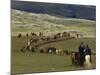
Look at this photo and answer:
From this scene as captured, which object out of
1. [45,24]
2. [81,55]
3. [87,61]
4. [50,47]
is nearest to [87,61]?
[87,61]

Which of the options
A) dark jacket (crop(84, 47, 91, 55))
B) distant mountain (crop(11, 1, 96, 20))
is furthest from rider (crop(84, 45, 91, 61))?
distant mountain (crop(11, 1, 96, 20))

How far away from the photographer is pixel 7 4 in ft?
7.64

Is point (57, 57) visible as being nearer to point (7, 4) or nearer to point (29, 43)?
point (29, 43)

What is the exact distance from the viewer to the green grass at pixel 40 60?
7.75 feet

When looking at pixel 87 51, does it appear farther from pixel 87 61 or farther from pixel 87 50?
pixel 87 61

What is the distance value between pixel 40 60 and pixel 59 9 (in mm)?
632

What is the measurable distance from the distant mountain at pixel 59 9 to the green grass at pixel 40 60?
12.0 inches

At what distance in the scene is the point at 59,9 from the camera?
2572 mm

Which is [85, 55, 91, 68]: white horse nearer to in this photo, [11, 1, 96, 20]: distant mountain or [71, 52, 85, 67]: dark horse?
[71, 52, 85, 67]: dark horse

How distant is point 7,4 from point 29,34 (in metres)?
0.40

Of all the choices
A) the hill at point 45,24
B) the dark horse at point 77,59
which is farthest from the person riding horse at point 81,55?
the hill at point 45,24

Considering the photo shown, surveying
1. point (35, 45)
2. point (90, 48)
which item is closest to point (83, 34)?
point (90, 48)

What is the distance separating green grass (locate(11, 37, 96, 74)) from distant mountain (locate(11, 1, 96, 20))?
0.31 m

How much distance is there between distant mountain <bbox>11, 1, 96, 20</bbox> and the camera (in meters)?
2.41
